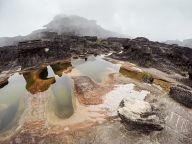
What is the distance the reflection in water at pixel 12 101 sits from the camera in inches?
1080

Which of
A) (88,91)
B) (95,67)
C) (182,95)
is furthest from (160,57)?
(88,91)

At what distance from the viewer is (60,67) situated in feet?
158

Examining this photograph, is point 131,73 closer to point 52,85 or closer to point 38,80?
point 52,85

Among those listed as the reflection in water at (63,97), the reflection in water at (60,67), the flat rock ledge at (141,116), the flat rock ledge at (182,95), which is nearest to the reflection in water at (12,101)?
the reflection in water at (63,97)

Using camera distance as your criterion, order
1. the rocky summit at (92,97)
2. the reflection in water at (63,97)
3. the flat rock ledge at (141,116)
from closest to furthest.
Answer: the flat rock ledge at (141,116)
the rocky summit at (92,97)
the reflection in water at (63,97)

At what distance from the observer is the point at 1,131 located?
82.0 ft

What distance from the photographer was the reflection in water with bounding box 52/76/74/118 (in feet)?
91.5

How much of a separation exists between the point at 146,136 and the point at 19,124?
46.3 ft

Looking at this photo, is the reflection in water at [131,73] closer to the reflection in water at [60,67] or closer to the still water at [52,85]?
the still water at [52,85]

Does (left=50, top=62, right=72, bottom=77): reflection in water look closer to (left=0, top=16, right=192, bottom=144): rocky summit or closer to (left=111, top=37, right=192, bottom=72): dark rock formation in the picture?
(left=0, top=16, right=192, bottom=144): rocky summit

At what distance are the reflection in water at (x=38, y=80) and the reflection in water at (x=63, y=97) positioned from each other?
141 cm

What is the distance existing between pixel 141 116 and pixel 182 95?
9.45 metres

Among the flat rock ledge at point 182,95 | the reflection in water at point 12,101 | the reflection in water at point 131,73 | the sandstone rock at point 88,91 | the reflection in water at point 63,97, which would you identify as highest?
the flat rock ledge at point 182,95

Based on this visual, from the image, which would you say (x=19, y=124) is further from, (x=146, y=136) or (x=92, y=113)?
(x=146, y=136)
